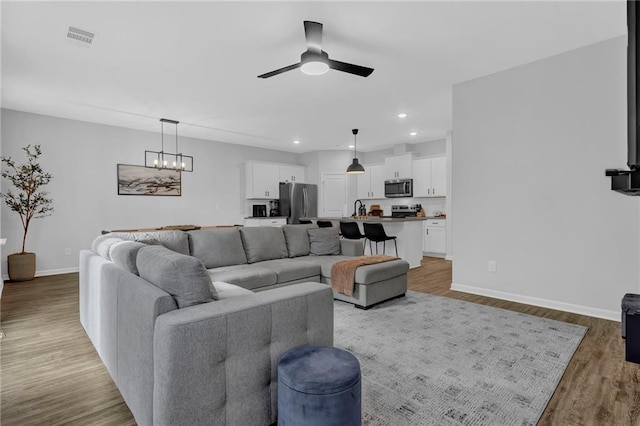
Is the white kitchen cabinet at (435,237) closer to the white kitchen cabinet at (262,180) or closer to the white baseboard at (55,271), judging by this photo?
the white kitchen cabinet at (262,180)

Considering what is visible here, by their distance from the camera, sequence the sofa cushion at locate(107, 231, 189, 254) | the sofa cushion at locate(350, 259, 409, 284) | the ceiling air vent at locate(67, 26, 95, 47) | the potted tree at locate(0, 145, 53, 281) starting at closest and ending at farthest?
the ceiling air vent at locate(67, 26, 95, 47) < the sofa cushion at locate(107, 231, 189, 254) < the sofa cushion at locate(350, 259, 409, 284) < the potted tree at locate(0, 145, 53, 281)

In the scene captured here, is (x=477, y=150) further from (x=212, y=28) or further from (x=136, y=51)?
(x=136, y=51)

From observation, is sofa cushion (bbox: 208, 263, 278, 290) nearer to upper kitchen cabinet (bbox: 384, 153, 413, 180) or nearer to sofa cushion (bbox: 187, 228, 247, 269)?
sofa cushion (bbox: 187, 228, 247, 269)

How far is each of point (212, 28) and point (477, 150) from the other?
3297 mm

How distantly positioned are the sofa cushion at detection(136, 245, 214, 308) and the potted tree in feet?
16.1

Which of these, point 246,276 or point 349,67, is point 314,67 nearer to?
point 349,67

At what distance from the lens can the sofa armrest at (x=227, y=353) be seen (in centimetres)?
131

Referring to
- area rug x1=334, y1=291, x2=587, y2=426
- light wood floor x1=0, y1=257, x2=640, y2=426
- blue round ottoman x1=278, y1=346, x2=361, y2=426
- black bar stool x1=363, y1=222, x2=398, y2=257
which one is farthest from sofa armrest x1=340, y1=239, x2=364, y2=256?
blue round ottoman x1=278, y1=346, x2=361, y2=426

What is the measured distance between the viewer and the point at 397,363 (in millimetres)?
2320

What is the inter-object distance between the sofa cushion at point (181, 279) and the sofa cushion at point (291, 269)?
6.28 feet

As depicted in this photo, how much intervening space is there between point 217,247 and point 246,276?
0.67 meters

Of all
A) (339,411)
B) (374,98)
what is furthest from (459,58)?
(339,411)

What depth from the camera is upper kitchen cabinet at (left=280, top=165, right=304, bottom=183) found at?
8.59 metres

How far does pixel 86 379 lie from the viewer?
2.17 meters
